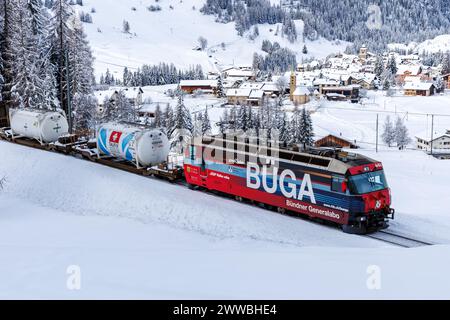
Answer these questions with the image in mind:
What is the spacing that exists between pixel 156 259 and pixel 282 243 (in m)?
6.51

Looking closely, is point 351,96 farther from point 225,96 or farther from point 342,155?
point 342,155

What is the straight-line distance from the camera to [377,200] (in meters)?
23.5

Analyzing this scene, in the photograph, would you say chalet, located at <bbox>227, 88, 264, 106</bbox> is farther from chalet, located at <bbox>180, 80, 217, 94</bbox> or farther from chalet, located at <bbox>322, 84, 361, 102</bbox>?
chalet, located at <bbox>180, 80, 217, 94</bbox>

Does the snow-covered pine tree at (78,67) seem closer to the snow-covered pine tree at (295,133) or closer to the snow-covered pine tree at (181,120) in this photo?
the snow-covered pine tree at (181,120)

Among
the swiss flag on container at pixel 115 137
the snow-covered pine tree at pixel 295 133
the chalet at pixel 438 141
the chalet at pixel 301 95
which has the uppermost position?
the chalet at pixel 301 95

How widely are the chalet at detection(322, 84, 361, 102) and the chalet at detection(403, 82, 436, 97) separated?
54.2 feet

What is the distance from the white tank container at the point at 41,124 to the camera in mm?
39188

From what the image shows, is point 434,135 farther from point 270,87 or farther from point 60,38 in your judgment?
point 270,87

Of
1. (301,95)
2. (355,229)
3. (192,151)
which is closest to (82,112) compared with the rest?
(192,151)

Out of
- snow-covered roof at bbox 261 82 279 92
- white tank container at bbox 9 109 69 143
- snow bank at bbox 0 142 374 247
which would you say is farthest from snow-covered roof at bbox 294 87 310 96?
snow bank at bbox 0 142 374 247

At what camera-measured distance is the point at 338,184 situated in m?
23.0

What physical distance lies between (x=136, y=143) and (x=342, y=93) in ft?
494

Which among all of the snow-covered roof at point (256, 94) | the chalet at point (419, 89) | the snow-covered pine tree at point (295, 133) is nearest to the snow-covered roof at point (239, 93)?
the snow-covered roof at point (256, 94)

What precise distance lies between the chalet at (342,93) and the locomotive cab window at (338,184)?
144 metres
